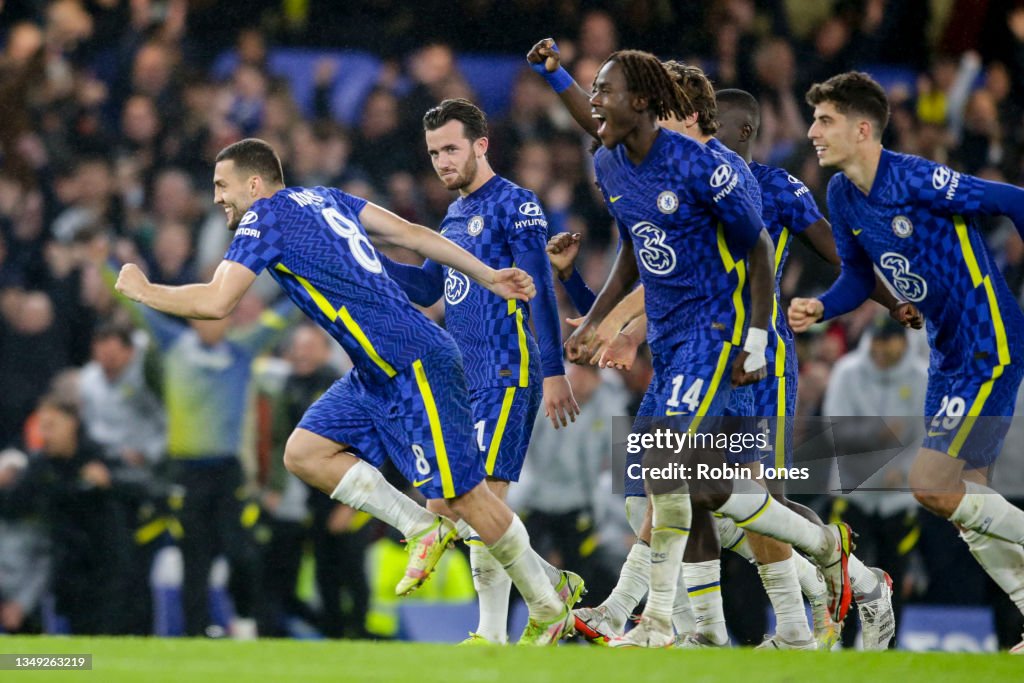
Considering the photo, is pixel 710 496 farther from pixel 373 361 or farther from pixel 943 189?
pixel 943 189

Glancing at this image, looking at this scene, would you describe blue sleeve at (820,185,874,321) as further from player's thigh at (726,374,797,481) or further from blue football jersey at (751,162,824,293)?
player's thigh at (726,374,797,481)

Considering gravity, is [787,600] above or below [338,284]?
below

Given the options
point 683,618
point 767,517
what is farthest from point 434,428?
point 683,618

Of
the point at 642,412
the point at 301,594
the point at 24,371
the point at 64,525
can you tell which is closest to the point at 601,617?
the point at 642,412

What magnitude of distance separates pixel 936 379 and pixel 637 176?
1.57 m

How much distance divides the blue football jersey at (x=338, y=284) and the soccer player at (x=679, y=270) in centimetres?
94

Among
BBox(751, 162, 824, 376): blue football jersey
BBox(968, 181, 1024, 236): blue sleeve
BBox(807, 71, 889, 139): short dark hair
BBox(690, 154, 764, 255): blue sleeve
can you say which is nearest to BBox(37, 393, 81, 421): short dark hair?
BBox(751, 162, 824, 376): blue football jersey

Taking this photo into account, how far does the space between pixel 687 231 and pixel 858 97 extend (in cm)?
106

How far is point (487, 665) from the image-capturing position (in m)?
4.82

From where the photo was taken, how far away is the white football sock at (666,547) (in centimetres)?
586

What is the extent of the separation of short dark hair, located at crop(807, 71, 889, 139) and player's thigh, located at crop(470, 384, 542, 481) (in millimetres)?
1843

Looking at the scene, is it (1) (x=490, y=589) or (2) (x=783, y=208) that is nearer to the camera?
(1) (x=490, y=589)

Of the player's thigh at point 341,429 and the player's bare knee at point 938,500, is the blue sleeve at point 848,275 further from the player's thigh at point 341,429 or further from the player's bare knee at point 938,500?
the player's thigh at point 341,429

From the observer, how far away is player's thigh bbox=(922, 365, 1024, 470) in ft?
20.2
